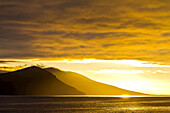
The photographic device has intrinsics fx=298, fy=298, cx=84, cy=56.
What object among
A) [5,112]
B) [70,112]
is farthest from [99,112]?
[5,112]

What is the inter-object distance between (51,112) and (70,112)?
342 inches

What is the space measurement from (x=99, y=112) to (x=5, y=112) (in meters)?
42.0

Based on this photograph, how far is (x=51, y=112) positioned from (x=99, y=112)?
21609mm

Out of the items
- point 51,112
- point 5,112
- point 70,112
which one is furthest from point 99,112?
point 5,112

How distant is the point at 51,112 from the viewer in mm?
133875

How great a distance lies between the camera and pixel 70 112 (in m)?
136

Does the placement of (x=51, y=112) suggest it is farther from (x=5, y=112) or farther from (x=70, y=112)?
(x=5, y=112)

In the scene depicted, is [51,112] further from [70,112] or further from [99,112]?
[99,112]

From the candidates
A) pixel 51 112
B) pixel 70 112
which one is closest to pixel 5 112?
pixel 51 112

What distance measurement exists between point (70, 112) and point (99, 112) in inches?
520

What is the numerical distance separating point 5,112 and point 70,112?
28.9 meters

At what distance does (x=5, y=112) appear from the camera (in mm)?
132625

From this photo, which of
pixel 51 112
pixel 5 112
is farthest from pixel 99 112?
pixel 5 112
